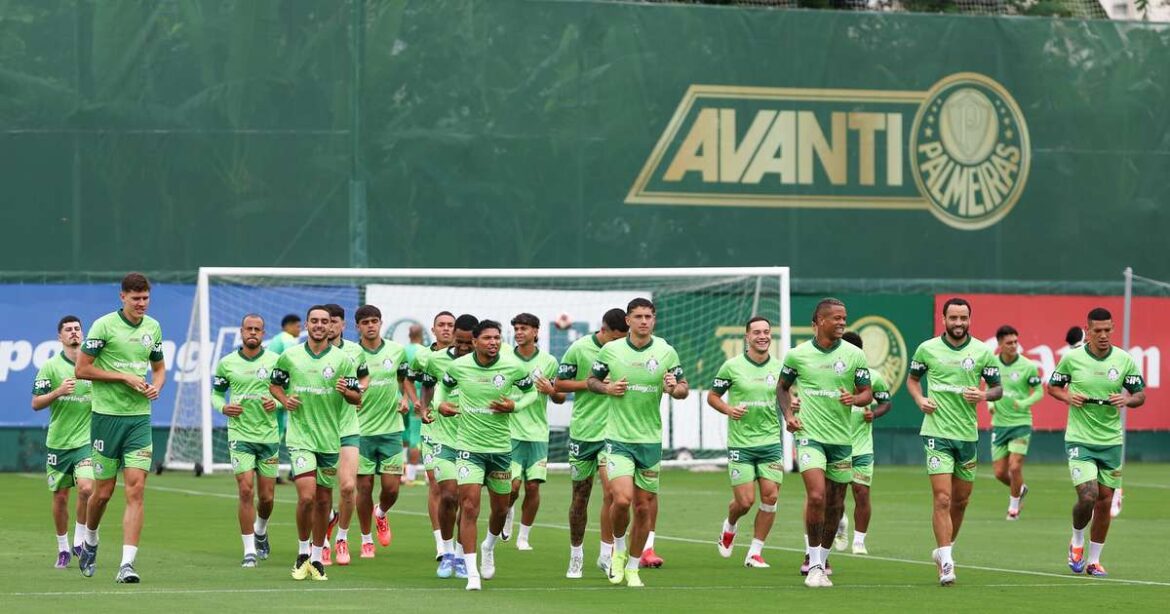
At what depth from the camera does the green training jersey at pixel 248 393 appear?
1845 cm

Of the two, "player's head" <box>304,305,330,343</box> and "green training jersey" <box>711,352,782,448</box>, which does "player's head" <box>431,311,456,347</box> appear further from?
"green training jersey" <box>711,352,782,448</box>

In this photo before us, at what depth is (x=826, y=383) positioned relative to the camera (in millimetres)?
17203

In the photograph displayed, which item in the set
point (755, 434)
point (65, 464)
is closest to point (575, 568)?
point (755, 434)

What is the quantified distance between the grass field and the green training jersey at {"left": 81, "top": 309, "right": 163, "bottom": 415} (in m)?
1.47

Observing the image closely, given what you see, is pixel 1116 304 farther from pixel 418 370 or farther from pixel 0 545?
pixel 0 545

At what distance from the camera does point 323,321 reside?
17.1 meters

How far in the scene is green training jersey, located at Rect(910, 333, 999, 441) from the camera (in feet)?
56.6

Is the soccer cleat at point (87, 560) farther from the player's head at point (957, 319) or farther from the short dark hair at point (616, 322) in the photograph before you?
the player's head at point (957, 319)

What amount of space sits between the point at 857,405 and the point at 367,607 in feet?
15.7

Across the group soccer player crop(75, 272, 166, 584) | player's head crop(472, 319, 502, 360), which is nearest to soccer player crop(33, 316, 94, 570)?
soccer player crop(75, 272, 166, 584)

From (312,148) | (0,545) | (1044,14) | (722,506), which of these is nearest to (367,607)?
(0,545)

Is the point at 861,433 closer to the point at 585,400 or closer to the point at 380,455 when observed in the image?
the point at 585,400

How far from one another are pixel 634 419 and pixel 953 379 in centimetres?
288

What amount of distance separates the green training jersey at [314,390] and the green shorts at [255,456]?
1243mm
